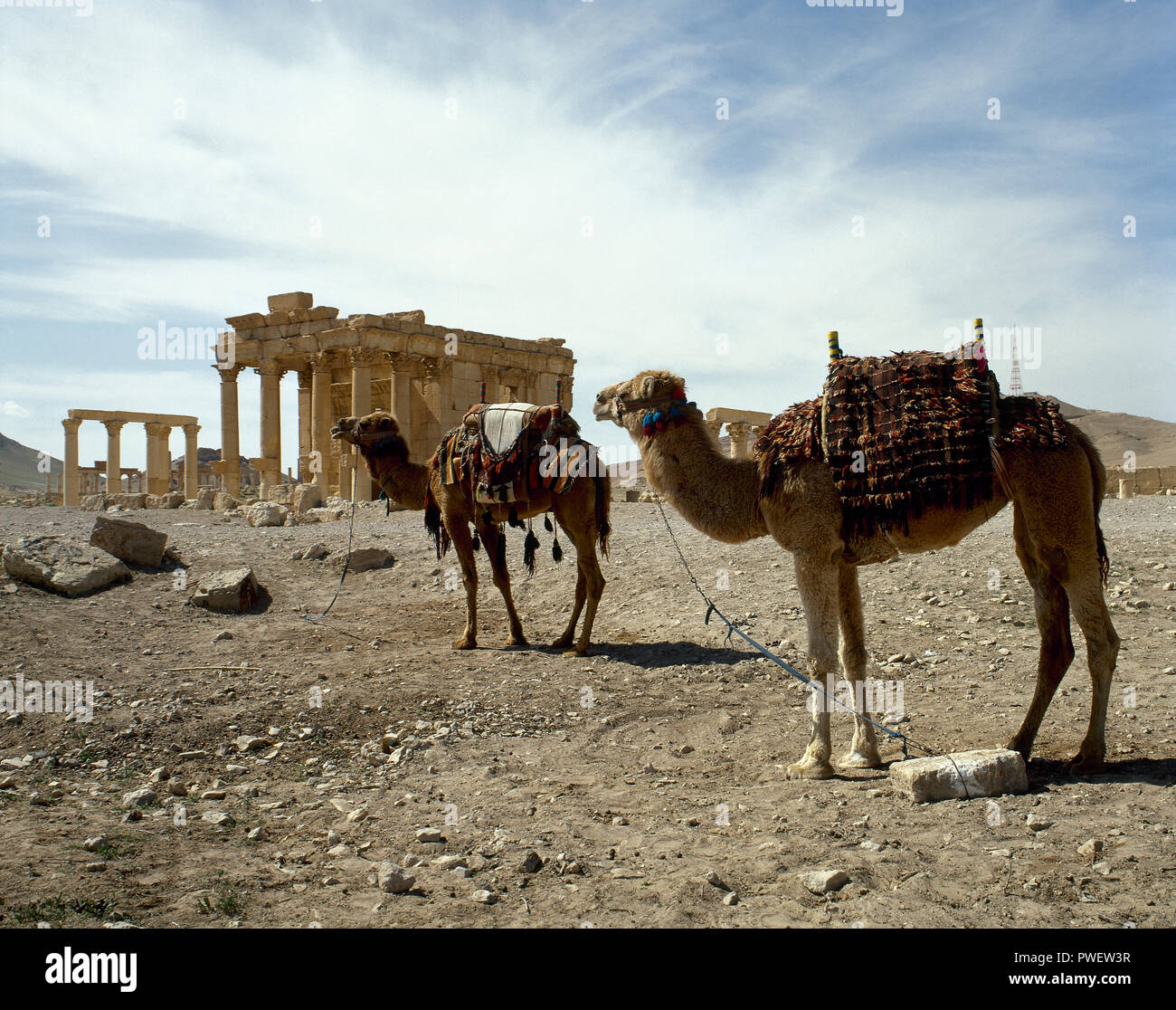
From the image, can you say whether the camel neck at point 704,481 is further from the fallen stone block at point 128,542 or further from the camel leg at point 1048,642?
the fallen stone block at point 128,542

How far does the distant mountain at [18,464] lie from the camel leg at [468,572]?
137366 millimetres

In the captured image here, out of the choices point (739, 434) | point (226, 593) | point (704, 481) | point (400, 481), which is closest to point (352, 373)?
point (739, 434)

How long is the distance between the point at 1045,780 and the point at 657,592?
6.61 m

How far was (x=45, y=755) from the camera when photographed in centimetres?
584

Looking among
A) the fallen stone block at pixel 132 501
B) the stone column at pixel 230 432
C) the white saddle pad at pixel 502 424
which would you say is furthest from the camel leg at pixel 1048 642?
the stone column at pixel 230 432

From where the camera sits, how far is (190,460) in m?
46.8

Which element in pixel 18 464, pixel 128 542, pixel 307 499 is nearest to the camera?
pixel 128 542

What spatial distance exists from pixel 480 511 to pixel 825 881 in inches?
265

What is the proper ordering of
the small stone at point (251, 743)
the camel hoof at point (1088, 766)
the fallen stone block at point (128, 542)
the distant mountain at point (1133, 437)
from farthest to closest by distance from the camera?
the distant mountain at point (1133, 437), the fallen stone block at point (128, 542), the small stone at point (251, 743), the camel hoof at point (1088, 766)

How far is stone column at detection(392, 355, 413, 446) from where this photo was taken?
33.4m

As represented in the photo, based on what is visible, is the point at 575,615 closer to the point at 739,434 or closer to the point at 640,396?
the point at 640,396

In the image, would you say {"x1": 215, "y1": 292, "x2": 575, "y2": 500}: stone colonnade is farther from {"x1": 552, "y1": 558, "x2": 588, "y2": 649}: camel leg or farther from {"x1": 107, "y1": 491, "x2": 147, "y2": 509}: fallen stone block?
{"x1": 552, "y1": 558, "x2": 588, "y2": 649}: camel leg

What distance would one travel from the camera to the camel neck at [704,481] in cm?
577

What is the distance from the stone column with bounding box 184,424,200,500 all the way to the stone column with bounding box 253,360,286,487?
11.0 metres
